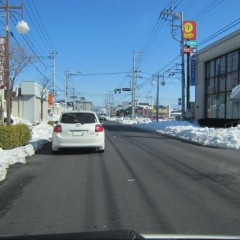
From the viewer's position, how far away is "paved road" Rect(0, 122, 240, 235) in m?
6.33

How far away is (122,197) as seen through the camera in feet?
27.4

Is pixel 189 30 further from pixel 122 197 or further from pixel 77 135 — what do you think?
pixel 122 197

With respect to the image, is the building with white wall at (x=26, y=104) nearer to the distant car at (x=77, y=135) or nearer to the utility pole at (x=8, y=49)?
the utility pole at (x=8, y=49)

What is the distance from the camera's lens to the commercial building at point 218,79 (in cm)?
3789

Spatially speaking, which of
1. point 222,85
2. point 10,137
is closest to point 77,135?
point 10,137

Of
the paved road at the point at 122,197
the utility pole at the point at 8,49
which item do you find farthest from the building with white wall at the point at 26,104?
the paved road at the point at 122,197

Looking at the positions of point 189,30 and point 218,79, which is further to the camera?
point 189,30

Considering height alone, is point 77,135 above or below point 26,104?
below

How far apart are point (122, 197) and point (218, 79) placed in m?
35.4

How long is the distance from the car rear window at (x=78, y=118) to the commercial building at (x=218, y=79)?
1961 centimetres

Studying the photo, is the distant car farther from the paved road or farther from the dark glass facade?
the dark glass facade

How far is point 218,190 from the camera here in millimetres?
9062

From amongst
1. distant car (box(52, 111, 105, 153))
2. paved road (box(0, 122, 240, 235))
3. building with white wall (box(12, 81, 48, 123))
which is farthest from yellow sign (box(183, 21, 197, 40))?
paved road (box(0, 122, 240, 235))

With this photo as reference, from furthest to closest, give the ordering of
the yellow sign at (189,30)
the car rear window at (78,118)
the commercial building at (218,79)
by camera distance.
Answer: the yellow sign at (189,30)
the commercial building at (218,79)
the car rear window at (78,118)
